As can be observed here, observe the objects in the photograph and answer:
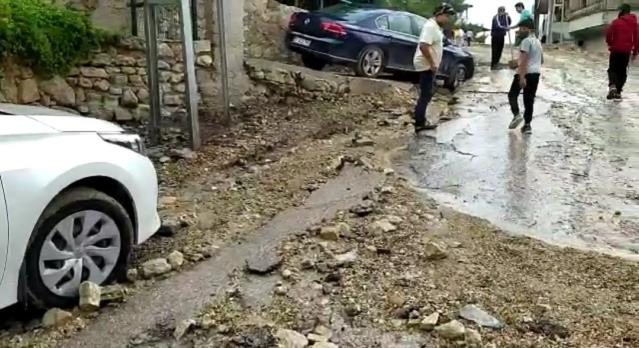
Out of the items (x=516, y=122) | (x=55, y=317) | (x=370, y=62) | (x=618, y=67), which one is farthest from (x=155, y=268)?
(x=618, y=67)

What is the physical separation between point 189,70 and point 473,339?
5.85 metres

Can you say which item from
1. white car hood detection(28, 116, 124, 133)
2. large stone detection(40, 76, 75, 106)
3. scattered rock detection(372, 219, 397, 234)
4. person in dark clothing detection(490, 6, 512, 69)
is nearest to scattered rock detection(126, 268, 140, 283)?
white car hood detection(28, 116, 124, 133)

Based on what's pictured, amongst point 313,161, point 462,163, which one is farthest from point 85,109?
point 462,163

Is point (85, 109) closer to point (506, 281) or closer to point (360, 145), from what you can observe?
point (360, 145)

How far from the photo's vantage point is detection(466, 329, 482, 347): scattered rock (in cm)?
346

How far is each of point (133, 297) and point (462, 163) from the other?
4799 millimetres

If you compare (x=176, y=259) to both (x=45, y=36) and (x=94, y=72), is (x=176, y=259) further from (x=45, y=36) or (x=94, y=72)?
(x=94, y=72)

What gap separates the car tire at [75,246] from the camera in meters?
3.75

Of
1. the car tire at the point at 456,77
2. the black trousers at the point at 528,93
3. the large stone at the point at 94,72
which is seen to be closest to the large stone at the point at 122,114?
the large stone at the point at 94,72

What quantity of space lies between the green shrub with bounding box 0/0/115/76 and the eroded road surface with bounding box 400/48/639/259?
475cm

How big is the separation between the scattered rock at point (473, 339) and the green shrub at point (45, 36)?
7174mm

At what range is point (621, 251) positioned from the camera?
514 centimetres

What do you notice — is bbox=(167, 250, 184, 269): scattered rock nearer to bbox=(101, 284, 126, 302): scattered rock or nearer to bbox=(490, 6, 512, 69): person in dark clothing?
→ bbox=(101, 284, 126, 302): scattered rock

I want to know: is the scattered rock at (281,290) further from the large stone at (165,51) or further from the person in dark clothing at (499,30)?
the person in dark clothing at (499,30)
